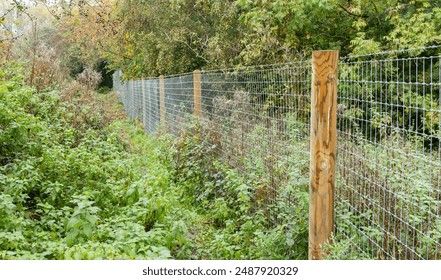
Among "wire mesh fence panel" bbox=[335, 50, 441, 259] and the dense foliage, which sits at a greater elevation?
the dense foliage

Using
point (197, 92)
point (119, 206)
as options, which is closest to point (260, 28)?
point (197, 92)

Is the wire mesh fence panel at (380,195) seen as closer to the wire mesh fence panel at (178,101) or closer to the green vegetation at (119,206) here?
the green vegetation at (119,206)

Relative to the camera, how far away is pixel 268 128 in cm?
559

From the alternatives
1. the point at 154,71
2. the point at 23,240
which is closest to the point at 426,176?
the point at 23,240

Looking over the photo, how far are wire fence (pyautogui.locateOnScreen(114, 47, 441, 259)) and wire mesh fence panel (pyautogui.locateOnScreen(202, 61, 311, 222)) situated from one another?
11mm

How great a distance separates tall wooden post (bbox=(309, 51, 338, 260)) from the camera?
13.5 ft

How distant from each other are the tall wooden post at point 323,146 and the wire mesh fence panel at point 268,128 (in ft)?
1.08

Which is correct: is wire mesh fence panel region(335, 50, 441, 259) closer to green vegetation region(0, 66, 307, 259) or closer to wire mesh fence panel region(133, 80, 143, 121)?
green vegetation region(0, 66, 307, 259)

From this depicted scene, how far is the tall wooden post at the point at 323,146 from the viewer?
13.5 feet

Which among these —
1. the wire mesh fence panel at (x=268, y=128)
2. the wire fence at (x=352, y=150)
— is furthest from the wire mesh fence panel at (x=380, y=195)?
the wire mesh fence panel at (x=268, y=128)

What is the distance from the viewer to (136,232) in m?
4.48

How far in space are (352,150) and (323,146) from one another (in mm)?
306

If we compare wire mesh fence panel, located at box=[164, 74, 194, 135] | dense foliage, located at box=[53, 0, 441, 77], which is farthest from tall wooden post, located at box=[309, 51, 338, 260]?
dense foliage, located at box=[53, 0, 441, 77]
